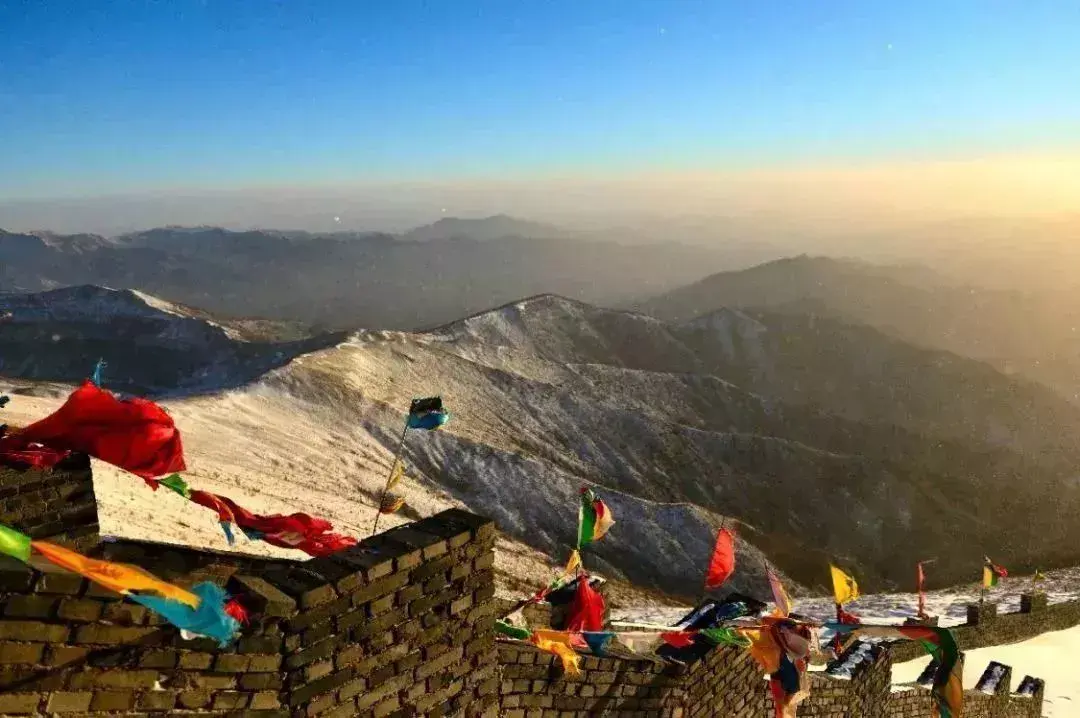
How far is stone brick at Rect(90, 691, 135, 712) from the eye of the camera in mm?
3032

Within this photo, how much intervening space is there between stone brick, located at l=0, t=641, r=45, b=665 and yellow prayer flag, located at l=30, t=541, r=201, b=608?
33 cm

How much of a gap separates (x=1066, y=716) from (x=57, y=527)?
2213cm

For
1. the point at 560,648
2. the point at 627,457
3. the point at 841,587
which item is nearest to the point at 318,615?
the point at 560,648

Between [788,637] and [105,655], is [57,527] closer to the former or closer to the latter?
[105,655]

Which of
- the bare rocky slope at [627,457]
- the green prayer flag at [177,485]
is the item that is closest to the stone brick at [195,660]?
the green prayer flag at [177,485]

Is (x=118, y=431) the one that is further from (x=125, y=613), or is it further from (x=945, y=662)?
(x=945, y=662)

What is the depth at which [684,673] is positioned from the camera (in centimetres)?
685

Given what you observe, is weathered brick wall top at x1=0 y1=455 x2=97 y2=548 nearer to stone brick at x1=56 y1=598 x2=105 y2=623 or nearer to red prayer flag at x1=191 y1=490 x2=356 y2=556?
red prayer flag at x1=191 y1=490 x2=356 y2=556

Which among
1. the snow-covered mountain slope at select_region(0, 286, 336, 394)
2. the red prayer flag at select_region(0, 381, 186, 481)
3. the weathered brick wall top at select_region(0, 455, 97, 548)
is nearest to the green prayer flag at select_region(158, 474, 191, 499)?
the weathered brick wall top at select_region(0, 455, 97, 548)

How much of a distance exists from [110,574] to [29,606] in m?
0.30

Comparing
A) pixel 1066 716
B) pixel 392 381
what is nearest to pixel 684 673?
pixel 1066 716

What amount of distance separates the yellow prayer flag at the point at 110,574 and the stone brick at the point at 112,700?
18.1 inches

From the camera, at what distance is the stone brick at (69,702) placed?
9.58ft

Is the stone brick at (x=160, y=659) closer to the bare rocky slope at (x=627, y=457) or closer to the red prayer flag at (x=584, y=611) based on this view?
the red prayer flag at (x=584, y=611)
